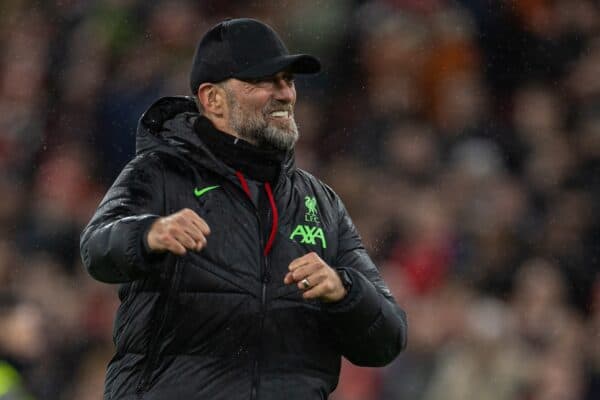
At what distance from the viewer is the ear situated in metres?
4.31

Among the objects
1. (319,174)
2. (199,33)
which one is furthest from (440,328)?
(199,33)

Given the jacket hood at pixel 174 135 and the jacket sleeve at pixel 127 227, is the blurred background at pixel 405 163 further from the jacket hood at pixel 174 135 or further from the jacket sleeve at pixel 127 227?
the jacket sleeve at pixel 127 227

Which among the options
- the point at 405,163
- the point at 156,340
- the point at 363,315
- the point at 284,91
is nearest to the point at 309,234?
the point at 363,315

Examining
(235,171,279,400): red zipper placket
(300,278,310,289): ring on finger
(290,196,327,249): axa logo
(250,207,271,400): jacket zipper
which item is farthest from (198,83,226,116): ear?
(300,278,310,289): ring on finger

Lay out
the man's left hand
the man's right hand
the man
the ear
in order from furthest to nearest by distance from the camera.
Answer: the ear, the man, the man's left hand, the man's right hand

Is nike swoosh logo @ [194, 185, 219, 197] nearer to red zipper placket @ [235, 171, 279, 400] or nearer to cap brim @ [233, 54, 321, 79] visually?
red zipper placket @ [235, 171, 279, 400]

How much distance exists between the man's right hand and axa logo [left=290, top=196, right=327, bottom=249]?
1.81 ft

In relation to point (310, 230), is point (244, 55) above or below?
above

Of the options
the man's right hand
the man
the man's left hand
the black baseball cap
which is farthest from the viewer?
the black baseball cap

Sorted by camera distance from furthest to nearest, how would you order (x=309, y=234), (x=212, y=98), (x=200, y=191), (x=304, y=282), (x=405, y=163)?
(x=405, y=163), (x=212, y=98), (x=309, y=234), (x=200, y=191), (x=304, y=282)

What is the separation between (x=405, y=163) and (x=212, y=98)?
493 centimetres

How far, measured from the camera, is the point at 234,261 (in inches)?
159

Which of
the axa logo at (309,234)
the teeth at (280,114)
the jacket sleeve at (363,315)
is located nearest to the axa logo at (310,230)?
the axa logo at (309,234)

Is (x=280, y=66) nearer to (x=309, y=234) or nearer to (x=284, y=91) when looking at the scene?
(x=284, y=91)
